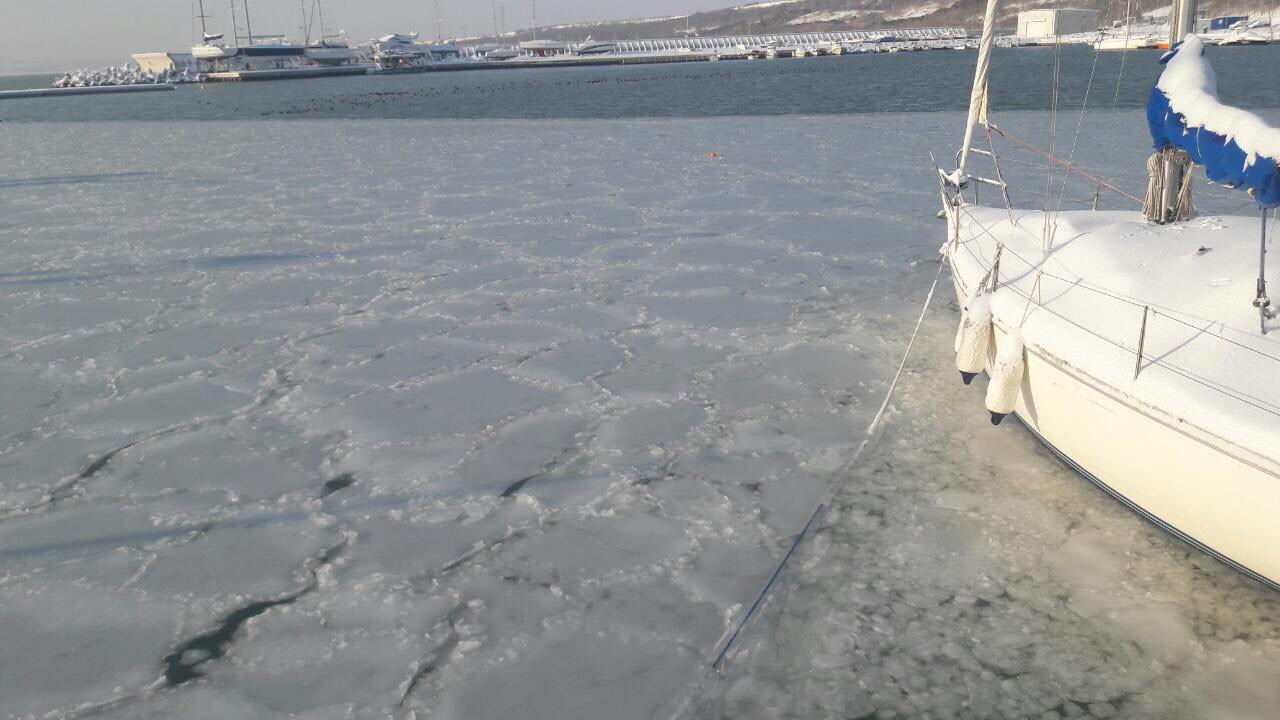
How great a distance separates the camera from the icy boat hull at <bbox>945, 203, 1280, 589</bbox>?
3420mm

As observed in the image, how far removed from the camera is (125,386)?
Answer: 6.25m

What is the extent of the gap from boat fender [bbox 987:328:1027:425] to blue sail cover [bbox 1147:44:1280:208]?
1.15m

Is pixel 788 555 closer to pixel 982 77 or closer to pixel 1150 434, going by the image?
pixel 1150 434

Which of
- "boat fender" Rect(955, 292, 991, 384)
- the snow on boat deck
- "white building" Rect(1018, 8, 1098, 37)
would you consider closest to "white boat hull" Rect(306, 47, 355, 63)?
"white building" Rect(1018, 8, 1098, 37)

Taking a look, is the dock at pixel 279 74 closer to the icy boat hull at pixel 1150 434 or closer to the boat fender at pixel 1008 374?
the boat fender at pixel 1008 374

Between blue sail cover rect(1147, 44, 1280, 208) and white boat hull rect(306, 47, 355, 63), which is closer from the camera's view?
blue sail cover rect(1147, 44, 1280, 208)

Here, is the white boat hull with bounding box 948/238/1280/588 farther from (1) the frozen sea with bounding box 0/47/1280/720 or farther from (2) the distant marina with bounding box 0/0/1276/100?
(2) the distant marina with bounding box 0/0/1276/100

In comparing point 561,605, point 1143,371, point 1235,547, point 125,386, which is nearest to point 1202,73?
point 1143,371

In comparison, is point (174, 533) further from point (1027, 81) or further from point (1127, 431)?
point (1027, 81)

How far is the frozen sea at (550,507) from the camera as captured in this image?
11.2 feet

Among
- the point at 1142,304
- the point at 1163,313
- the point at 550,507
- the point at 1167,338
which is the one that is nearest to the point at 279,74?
the point at 550,507

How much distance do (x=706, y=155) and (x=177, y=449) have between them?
13.5m

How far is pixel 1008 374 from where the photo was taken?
185 inches

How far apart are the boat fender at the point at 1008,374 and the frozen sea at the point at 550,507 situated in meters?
0.41
